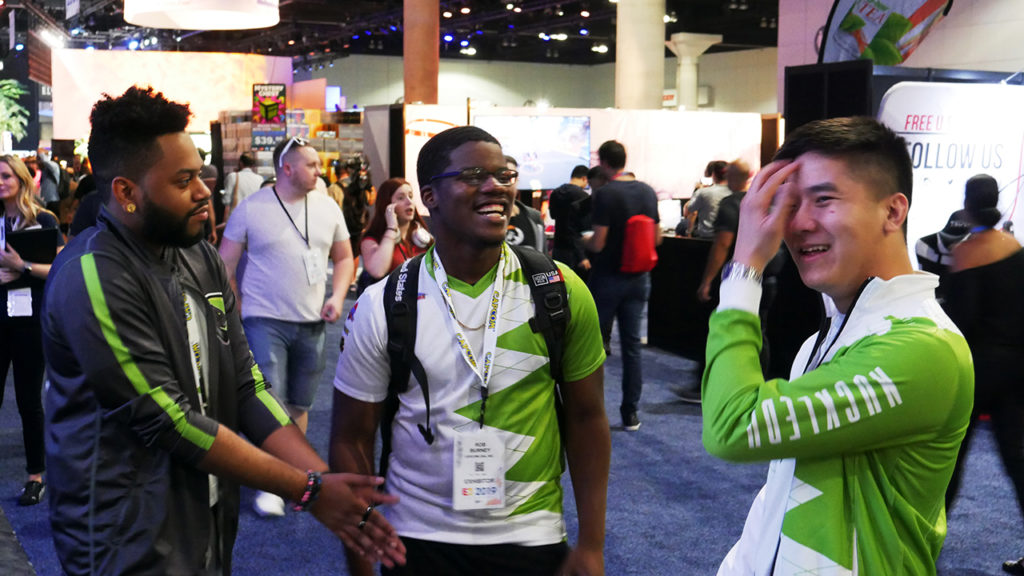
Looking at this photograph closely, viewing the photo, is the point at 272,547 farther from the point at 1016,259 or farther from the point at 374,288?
the point at 1016,259

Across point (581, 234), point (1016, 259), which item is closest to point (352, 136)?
point (581, 234)

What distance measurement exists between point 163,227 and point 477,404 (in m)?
0.62

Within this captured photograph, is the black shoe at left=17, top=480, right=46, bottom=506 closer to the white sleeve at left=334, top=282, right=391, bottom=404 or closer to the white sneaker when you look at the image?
the white sneaker

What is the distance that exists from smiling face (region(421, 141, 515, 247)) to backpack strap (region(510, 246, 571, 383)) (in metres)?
0.10

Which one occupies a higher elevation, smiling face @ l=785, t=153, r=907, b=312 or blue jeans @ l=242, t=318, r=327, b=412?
smiling face @ l=785, t=153, r=907, b=312

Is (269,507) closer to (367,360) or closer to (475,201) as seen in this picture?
(367,360)

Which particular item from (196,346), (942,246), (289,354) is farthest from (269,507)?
(942,246)

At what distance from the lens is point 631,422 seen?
5648 mm

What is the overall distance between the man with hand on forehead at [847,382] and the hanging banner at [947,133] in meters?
4.35

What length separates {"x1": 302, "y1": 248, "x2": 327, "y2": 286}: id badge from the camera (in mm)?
4160

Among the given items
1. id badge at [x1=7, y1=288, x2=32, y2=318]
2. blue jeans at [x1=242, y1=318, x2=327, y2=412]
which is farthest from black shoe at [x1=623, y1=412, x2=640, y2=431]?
id badge at [x1=7, y1=288, x2=32, y2=318]

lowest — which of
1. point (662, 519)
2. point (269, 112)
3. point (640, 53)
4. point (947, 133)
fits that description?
point (662, 519)

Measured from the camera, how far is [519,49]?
101 feet

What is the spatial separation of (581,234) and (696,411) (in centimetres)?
219
